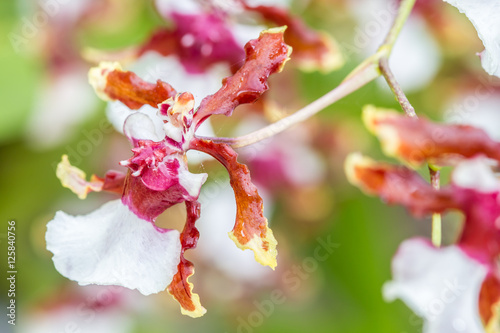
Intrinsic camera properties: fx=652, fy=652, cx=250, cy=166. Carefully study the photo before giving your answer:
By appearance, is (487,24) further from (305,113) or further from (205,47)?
(205,47)

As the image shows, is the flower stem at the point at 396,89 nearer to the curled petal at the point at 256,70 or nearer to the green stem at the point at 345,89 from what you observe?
the green stem at the point at 345,89

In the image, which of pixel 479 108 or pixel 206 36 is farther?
pixel 479 108

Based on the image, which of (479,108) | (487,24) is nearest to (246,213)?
(487,24)

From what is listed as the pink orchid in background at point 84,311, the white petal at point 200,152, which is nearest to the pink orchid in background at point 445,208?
the white petal at point 200,152

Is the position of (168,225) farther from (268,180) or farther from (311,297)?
(311,297)

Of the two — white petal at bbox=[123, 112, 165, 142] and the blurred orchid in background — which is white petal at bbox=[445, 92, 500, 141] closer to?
the blurred orchid in background

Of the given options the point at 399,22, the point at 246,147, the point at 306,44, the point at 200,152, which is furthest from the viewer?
the point at 246,147
